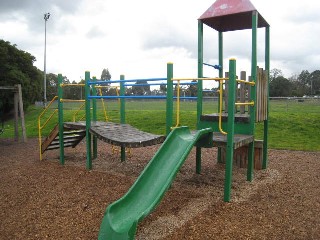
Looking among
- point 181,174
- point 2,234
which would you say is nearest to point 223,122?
point 181,174

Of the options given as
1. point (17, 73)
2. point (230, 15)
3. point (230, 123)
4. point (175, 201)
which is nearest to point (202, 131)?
point (230, 123)

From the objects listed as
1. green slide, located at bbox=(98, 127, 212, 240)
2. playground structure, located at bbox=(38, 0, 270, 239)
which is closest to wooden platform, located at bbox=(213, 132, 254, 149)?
playground structure, located at bbox=(38, 0, 270, 239)

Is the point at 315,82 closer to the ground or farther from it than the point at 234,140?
farther from it

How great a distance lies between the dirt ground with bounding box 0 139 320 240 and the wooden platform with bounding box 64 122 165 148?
789 millimetres

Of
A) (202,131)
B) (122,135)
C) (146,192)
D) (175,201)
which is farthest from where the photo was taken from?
(122,135)

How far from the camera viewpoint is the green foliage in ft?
79.6

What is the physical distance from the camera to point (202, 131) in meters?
4.89

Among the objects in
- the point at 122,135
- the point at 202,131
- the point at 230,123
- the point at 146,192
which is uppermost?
the point at 230,123

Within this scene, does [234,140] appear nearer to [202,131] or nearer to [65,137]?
[202,131]

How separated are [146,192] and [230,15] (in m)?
3.90

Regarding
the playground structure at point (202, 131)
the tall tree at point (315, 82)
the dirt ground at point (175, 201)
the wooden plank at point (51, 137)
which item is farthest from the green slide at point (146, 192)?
the tall tree at point (315, 82)

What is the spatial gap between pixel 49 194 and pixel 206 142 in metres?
2.83

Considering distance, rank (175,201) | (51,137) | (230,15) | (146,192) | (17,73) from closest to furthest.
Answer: (146,192), (175,201), (230,15), (51,137), (17,73)

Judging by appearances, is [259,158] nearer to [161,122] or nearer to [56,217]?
[56,217]
